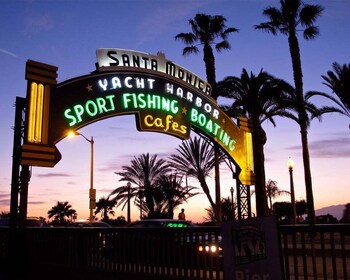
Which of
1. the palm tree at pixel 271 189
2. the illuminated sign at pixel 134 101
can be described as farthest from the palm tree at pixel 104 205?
the illuminated sign at pixel 134 101

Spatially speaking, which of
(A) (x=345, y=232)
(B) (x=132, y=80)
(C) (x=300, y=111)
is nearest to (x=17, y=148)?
(B) (x=132, y=80)

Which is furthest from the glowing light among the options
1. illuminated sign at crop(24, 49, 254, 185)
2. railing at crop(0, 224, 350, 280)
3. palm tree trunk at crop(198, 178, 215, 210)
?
palm tree trunk at crop(198, 178, 215, 210)

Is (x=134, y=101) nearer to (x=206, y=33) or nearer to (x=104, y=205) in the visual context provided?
(x=206, y=33)

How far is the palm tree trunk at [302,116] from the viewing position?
91.9 feet

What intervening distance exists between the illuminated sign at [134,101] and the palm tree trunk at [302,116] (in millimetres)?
13002

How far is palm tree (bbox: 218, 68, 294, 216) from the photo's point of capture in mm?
27250

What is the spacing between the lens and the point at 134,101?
13.2 meters

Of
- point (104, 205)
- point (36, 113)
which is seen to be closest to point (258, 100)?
point (36, 113)

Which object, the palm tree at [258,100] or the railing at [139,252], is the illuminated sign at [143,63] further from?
the palm tree at [258,100]

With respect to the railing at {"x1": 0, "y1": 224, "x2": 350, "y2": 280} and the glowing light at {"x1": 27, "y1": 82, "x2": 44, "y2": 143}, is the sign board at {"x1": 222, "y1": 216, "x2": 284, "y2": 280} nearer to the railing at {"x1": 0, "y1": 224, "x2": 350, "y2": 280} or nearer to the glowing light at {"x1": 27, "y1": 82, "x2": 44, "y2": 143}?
the railing at {"x1": 0, "y1": 224, "x2": 350, "y2": 280}

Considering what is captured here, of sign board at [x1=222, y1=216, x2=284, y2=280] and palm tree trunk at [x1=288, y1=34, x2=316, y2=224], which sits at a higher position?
palm tree trunk at [x1=288, y1=34, x2=316, y2=224]

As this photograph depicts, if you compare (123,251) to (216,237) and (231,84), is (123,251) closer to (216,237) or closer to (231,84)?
(216,237)

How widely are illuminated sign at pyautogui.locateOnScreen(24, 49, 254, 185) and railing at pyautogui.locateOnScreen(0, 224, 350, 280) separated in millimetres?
2620

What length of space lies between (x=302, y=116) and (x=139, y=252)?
2080 cm
